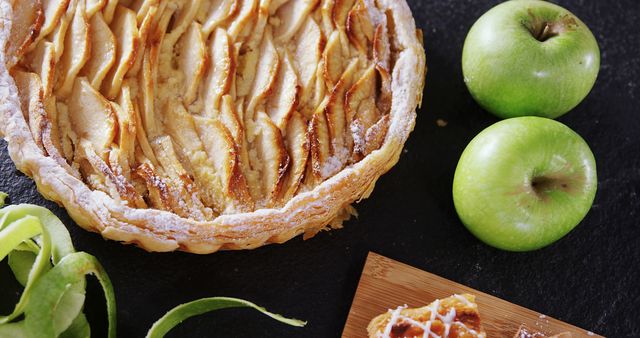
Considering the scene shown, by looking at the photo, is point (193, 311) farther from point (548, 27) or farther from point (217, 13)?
point (548, 27)

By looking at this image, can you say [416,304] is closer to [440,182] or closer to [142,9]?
[440,182]

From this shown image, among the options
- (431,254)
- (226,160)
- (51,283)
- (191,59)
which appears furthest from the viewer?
Answer: (431,254)

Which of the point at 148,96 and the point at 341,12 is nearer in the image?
the point at 148,96

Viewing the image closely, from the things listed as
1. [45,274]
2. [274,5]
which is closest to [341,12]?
[274,5]

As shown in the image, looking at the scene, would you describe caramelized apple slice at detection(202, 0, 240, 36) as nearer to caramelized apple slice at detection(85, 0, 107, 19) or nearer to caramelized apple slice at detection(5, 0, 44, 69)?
caramelized apple slice at detection(85, 0, 107, 19)

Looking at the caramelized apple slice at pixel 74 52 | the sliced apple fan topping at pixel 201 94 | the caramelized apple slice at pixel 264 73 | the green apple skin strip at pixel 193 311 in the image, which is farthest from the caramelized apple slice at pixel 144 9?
the green apple skin strip at pixel 193 311

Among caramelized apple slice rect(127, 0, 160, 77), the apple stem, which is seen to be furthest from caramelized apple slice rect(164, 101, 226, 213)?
→ the apple stem
